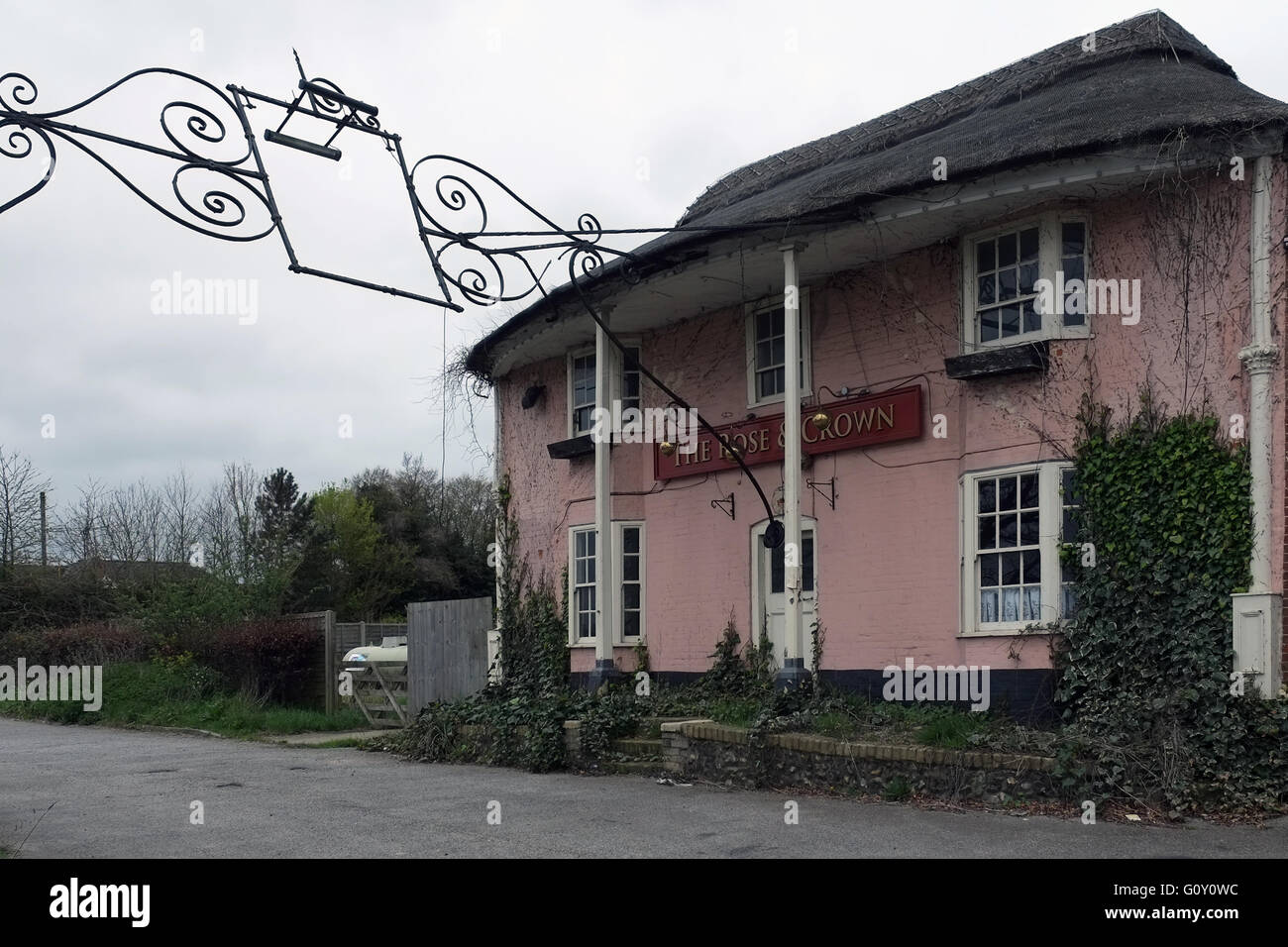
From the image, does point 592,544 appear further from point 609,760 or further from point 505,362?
point 609,760

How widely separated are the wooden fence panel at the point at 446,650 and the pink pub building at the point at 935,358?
2.21 m

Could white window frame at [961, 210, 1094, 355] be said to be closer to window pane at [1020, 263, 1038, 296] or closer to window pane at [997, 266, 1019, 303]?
window pane at [1020, 263, 1038, 296]

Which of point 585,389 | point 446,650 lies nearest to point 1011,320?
point 585,389

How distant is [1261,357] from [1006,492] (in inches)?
105

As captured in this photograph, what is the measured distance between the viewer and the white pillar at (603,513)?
15.4m

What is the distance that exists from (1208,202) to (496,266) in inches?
247

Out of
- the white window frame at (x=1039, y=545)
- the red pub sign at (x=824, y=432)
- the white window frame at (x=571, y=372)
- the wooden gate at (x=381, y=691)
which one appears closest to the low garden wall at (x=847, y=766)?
the white window frame at (x=1039, y=545)

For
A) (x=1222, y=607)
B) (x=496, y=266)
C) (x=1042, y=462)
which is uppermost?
(x=496, y=266)

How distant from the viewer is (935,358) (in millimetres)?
13172

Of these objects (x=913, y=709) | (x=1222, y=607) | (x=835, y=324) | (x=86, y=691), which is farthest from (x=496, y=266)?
(x=86, y=691)

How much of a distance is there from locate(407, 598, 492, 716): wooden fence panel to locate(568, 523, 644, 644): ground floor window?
1888 mm

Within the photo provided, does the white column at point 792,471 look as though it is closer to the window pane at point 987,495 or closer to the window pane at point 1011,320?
the window pane at point 987,495

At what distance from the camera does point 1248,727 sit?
9.96 metres

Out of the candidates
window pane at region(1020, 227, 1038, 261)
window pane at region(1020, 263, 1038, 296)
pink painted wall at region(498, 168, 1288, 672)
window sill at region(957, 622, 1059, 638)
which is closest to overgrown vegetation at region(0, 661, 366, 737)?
pink painted wall at region(498, 168, 1288, 672)
